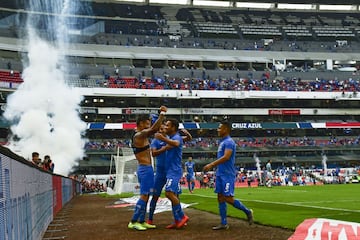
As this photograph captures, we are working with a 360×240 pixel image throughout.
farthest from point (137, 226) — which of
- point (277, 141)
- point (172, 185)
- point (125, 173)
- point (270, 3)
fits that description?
point (270, 3)

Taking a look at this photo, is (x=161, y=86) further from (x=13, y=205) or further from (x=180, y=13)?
(x=13, y=205)

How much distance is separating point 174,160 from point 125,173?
81.3 feet

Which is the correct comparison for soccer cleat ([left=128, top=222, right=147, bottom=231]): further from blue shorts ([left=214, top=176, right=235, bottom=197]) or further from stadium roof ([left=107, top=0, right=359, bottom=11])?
stadium roof ([left=107, top=0, right=359, bottom=11])

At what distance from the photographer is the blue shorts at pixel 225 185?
8328mm

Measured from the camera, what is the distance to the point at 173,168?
28.9 feet

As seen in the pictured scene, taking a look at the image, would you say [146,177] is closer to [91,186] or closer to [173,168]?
[173,168]

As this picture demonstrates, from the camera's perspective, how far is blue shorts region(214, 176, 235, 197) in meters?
8.33

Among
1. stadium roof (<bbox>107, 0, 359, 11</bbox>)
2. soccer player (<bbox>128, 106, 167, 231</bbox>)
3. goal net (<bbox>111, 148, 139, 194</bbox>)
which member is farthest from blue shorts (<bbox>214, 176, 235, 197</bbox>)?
stadium roof (<bbox>107, 0, 359, 11</bbox>)

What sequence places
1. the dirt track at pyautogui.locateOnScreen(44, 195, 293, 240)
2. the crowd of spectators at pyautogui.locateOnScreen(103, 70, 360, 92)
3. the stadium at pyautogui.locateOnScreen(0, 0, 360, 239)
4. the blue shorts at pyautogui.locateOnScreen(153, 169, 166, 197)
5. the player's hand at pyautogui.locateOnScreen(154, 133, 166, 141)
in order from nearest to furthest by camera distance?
the dirt track at pyautogui.locateOnScreen(44, 195, 293, 240) → the player's hand at pyautogui.locateOnScreen(154, 133, 166, 141) → the blue shorts at pyautogui.locateOnScreen(153, 169, 166, 197) → the stadium at pyautogui.locateOnScreen(0, 0, 360, 239) → the crowd of spectators at pyautogui.locateOnScreen(103, 70, 360, 92)

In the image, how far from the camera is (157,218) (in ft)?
37.1

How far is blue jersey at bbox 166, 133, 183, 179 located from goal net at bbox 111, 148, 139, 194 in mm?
20871

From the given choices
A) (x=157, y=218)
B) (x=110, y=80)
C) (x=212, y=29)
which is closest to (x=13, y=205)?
(x=157, y=218)

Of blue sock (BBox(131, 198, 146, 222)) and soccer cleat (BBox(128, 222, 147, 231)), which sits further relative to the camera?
blue sock (BBox(131, 198, 146, 222))

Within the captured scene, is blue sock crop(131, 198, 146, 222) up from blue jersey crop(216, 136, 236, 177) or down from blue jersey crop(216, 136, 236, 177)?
down
